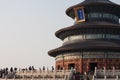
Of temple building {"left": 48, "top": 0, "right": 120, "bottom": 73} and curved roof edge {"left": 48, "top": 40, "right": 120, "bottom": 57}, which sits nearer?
curved roof edge {"left": 48, "top": 40, "right": 120, "bottom": 57}

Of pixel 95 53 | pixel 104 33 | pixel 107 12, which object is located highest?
pixel 107 12

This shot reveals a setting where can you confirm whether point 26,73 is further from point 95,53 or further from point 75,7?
point 75,7

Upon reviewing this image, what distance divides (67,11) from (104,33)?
8878 millimetres

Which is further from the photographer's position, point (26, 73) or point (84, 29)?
point (84, 29)

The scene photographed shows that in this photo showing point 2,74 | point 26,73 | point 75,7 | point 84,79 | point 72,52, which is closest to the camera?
point 84,79

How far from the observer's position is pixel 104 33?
49.0m

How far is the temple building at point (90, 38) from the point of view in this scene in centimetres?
4650

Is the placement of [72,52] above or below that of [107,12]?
below

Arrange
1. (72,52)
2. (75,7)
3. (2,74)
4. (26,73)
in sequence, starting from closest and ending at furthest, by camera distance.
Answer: (26,73)
(2,74)
(72,52)
(75,7)

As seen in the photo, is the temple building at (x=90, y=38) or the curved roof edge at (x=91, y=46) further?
the temple building at (x=90, y=38)

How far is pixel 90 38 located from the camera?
49250 millimetres

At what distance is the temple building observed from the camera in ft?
153

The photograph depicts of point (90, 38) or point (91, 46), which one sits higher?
point (90, 38)

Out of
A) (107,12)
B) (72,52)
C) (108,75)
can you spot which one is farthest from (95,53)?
(108,75)
